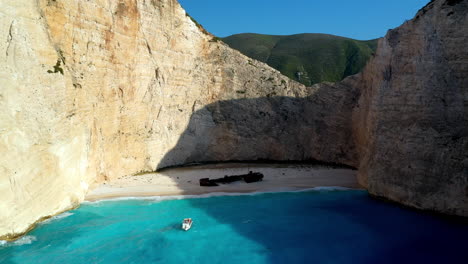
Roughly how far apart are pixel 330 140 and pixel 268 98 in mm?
6702

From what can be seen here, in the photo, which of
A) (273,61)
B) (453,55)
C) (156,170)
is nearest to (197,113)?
(156,170)

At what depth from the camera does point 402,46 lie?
60.0 ft

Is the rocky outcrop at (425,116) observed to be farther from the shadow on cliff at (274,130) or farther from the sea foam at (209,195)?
the shadow on cliff at (274,130)

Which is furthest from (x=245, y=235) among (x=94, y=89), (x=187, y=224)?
(x=94, y=89)

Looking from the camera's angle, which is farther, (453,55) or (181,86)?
(181,86)

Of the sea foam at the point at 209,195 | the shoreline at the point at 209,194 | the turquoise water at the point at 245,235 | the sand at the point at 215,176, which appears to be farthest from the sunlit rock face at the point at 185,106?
the sea foam at the point at 209,195

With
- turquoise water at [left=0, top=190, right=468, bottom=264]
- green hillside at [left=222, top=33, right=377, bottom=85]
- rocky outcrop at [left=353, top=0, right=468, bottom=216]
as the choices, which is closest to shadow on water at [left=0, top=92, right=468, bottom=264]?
turquoise water at [left=0, top=190, right=468, bottom=264]

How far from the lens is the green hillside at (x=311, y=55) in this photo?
69.0 metres

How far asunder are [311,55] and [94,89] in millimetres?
64455

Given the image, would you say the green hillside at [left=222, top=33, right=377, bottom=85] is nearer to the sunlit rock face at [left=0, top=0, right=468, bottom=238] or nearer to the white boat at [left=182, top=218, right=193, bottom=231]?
the sunlit rock face at [left=0, top=0, right=468, bottom=238]

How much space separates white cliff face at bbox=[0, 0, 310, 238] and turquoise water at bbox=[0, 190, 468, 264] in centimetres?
165

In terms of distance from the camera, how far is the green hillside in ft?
226

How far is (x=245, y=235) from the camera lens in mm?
13969

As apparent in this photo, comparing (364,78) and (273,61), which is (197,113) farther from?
(273,61)
